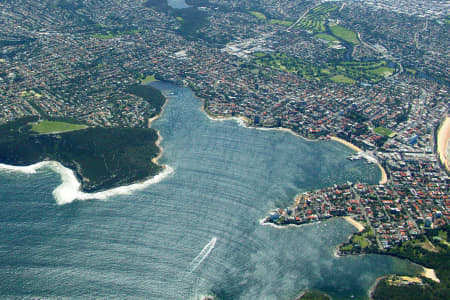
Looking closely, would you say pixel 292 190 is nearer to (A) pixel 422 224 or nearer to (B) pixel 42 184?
(A) pixel 422 224

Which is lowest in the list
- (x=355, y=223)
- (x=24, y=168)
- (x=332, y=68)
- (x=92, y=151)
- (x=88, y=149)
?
(x=355, y=223)

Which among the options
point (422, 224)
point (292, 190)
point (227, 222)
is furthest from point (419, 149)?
point (227, 222)

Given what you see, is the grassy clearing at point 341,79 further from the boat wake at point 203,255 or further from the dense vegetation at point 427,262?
the boat wake at point 203,255

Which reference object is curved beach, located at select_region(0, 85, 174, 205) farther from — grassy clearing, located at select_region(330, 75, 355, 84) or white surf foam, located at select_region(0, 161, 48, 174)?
grassy clearing, located at select_region(330, 75, 355, 84)

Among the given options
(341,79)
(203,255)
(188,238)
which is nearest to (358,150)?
(341,79)

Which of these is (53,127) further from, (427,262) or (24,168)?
(427,262)
